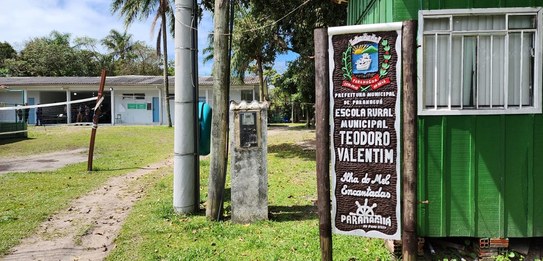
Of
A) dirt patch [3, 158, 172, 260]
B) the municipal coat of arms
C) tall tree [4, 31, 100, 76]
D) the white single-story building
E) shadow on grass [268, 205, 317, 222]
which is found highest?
tall tree [4, 31, 100, 76]

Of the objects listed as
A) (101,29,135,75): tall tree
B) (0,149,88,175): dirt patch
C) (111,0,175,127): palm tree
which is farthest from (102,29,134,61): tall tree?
(0,149,88,175): dirt patch

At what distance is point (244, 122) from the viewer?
5617 millimetres

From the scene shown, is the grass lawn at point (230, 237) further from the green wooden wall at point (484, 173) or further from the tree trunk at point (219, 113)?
the green wooden wall at point (484, 173)

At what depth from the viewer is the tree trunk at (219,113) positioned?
18.9 feet

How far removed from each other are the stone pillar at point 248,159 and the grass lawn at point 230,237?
0.24m

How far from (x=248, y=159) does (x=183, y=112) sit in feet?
4.24

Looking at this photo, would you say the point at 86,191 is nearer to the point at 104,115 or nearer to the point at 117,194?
the point at 117,194

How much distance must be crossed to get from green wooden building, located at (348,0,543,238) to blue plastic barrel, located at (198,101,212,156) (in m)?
3.40

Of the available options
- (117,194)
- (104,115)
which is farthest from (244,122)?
(104,115)

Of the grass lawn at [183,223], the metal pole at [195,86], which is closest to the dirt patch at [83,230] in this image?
the grass lawn at [183,223]

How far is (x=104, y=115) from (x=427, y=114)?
1338 inches

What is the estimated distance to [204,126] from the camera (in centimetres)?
650

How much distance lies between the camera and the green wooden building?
14.1 feet

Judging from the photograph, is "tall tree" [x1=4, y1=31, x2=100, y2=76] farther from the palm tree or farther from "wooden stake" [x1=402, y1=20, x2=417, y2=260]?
"wooden stake" [x1=402, y1=20, x2=417, y2=260]
